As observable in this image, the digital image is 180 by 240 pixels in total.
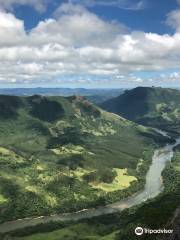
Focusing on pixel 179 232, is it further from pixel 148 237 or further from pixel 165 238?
pixel 148 237

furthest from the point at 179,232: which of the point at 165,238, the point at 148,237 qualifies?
the point at 148,237

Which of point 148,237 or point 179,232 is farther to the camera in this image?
point 148,237

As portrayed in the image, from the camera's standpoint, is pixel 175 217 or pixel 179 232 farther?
pixel 175 217

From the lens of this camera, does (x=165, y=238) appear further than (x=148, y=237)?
No

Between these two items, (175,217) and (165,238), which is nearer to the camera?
(165,238)
